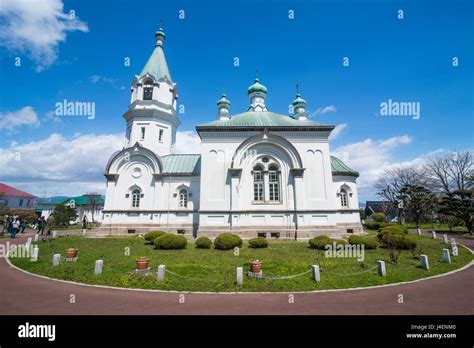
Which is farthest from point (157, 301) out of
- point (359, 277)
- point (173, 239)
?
point (173, 239)

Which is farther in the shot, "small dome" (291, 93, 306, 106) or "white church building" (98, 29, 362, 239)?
"small dome" (291, 93, 306, 106)

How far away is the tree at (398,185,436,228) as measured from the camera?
109 feet

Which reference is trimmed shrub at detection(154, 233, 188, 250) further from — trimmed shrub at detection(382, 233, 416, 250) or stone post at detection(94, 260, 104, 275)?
trimmed shrub at detection(382, 233, 416, 250)

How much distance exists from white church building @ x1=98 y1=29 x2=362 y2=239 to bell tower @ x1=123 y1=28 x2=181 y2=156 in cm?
332

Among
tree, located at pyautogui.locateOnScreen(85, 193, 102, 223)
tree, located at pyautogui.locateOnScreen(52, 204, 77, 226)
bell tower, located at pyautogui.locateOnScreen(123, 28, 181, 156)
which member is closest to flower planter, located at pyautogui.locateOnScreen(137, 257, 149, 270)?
bell tower, located at pyautogui.locateOnScreen(123, 28, 181, 156)

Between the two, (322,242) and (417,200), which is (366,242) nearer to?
(322,242)

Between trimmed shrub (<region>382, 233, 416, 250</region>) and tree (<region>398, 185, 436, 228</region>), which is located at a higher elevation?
tree (<region>398, 185, 436, 228</region>)

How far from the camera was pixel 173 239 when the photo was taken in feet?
53.6

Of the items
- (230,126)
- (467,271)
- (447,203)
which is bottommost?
(467,271)

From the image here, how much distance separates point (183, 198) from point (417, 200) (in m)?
33.7

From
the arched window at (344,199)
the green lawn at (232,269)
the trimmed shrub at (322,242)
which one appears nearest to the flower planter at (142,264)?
the green lawn at (232,269)

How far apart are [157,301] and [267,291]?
374 cm

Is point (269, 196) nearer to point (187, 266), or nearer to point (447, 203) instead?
point (187, 266)

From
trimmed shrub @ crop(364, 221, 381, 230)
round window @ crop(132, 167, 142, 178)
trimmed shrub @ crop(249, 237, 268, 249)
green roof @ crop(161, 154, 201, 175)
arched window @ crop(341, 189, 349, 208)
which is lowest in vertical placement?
trimmed shrub @ crop(364, 221, 381, 230)
